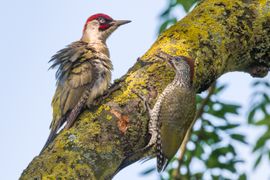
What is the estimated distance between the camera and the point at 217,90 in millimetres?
5066

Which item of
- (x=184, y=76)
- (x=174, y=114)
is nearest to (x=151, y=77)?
(x=184, y=76)

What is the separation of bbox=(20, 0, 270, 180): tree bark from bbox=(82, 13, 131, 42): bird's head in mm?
1512

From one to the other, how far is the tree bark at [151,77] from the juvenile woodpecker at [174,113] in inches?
4.6

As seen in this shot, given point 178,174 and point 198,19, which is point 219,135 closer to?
point 178,174

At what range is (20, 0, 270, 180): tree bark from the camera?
9.96ft

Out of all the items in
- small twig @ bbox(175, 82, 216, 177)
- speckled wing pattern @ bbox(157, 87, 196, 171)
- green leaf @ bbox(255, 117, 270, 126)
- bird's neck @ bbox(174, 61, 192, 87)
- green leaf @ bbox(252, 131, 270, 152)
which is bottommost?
green leaf @ bbox(252, 131, 270, 152)

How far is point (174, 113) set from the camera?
4.60 meters

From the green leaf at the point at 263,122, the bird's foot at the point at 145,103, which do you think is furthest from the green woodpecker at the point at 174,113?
the green leaf at the point at 263,122

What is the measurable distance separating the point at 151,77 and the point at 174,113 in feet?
3.07

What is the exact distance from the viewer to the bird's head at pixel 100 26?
5583 mm

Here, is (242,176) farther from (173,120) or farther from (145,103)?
(145,103)

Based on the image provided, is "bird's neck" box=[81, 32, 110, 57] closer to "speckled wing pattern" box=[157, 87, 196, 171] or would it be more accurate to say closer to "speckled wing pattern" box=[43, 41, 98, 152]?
"speckled wing pattern" box=[43, 41, 98, 152]

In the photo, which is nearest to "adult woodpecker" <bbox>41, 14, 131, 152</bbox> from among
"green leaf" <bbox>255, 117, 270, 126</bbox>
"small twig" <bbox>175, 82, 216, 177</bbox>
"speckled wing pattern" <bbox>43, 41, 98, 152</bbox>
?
"speckled wing pattern" <bbox>43, 41, 98, 152</bbox>

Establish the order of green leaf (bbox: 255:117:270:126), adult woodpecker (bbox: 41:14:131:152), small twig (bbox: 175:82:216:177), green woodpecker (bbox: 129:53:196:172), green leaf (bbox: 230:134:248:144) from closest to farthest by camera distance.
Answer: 1. green woodpecker (bbox: 129:53:196:172)
2. adult woodpecker (bbox: 41:14:131:152)
3. small twig (bbox: 175:82:216:177)
4. green leaf (bbox: 230:134:248:144)
5. green leaf (bbox: 255:117:270:126)
